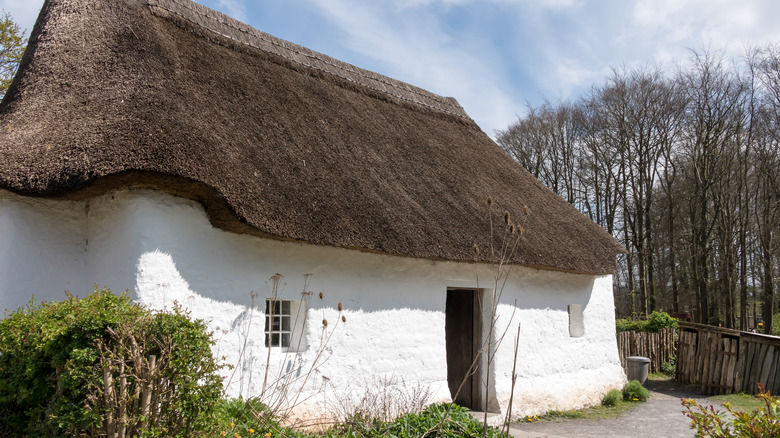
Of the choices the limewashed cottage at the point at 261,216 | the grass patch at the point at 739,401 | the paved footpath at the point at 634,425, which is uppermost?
the limewashed cottage at the point at 261,216

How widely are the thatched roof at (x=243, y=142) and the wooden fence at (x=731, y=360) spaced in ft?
10.9

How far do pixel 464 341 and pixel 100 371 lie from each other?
5.87 m

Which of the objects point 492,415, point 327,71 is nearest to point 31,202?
point 327,71

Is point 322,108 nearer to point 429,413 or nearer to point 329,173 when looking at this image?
point 329,173

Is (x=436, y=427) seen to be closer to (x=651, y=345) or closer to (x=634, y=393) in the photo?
(x=634, y=393)

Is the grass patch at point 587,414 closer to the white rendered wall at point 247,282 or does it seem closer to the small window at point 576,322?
the white rendered wall at point 247,282

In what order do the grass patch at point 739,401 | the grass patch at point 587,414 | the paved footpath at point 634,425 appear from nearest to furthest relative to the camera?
the paved footpath at point 634,425, the grass patch at point 587,414, the grass patch at point 739,401

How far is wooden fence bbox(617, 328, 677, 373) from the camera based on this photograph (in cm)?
1234

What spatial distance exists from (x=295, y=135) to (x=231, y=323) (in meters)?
2.50

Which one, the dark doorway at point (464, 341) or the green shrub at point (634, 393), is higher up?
the dark doorway at point (464, 341)

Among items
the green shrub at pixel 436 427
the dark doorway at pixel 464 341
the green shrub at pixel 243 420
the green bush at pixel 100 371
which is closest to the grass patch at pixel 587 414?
the dark doorway at pixel 464 341

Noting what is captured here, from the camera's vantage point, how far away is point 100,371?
351cm

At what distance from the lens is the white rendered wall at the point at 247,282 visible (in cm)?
526

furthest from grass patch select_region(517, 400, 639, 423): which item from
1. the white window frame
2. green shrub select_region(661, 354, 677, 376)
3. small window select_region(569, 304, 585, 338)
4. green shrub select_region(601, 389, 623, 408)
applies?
green shrub select_region(661, 354, 677, 376)
